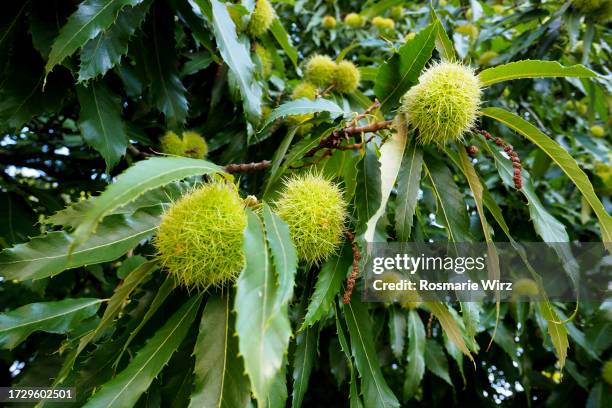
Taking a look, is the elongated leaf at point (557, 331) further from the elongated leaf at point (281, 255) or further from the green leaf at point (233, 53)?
the green leaf at point (233, 53)

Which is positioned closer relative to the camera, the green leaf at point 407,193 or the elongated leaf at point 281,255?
the elongated leaf at point 281,255

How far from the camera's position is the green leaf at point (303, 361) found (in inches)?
38.6

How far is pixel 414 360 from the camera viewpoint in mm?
1678

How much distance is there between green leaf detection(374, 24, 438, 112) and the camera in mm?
1017

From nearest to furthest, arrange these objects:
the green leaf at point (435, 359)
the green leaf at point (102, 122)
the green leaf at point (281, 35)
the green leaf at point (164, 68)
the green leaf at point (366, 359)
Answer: the green leaf at point (366, 359) < the green leaf at point (102, 122) < the green leaf at point (164, 68) < the green leaf at point (281, 35) < the green leaf at point (435, 359)

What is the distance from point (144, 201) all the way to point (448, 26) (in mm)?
1826

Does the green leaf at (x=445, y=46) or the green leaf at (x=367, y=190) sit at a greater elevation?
the green leaf at (x=445, y=46)

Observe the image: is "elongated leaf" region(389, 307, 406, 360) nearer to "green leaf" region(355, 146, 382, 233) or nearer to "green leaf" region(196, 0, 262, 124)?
"green leaf" region(355, 146, 382, 233)

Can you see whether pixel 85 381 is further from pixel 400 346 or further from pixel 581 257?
pixel 581 257

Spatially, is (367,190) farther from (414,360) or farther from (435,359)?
(435,359)

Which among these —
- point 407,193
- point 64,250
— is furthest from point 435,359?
point 64,250

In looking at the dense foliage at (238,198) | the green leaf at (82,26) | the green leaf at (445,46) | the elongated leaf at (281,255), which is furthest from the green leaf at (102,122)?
the green leaf at (445,46)

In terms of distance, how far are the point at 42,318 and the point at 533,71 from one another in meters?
1.25

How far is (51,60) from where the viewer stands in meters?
0.96
